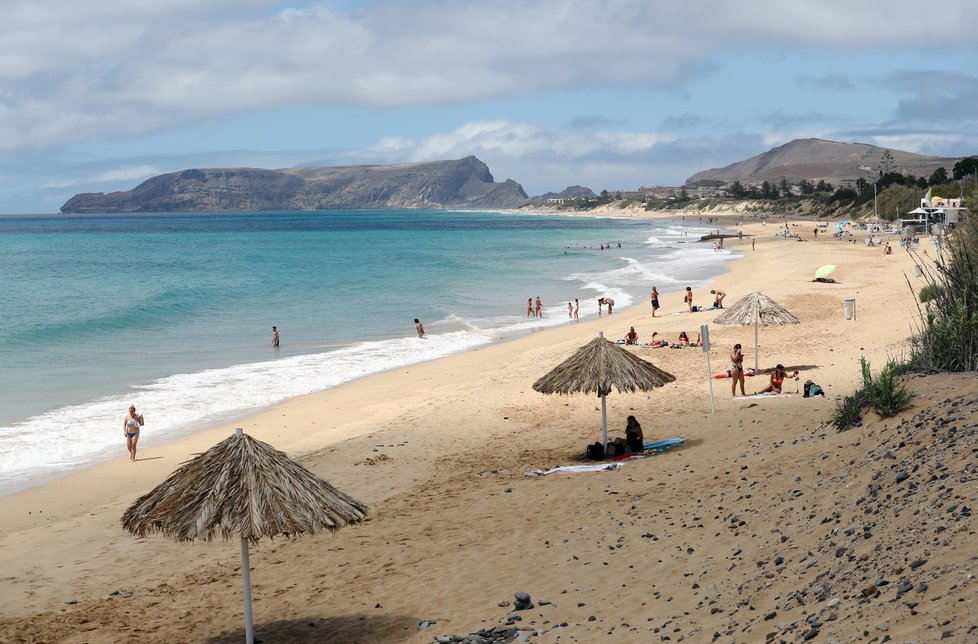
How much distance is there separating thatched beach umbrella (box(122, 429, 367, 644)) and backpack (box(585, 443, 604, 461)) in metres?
6.28

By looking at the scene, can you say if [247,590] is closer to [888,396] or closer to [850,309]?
[888,396]

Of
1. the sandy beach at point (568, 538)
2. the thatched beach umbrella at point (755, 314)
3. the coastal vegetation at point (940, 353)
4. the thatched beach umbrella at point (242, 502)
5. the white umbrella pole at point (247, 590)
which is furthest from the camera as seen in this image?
the thatched beach umbrella at point (755, 314)

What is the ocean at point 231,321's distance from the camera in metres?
20.8

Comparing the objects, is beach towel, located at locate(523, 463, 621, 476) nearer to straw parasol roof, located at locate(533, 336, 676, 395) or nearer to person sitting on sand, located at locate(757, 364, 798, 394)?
straw parasol roof, located at locate(533, 336, 676, 395)

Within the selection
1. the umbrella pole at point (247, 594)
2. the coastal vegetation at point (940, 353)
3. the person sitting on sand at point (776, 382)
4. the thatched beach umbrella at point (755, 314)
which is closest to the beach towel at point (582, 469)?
the coastal vegetation at point (940, 353)

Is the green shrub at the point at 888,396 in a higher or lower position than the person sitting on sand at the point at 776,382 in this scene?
higher

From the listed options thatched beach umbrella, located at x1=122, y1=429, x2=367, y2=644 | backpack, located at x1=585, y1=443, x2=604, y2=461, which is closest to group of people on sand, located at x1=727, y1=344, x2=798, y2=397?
backpack, located at x1=585, y1=443, x2=604, y2=461

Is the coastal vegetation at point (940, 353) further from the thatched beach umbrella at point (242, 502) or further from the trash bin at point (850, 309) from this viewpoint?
the trash bin at point (850, 309)

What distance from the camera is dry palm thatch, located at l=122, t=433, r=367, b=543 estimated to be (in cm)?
787

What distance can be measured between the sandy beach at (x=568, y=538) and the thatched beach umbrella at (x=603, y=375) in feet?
3.65

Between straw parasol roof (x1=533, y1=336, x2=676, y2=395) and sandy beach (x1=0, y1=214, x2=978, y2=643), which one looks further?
straw parasol roof (x1=533, y1=336, x2=676, y2=395)

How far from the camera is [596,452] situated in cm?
1409

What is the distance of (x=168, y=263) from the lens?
77812mm

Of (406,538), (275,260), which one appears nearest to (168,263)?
(275,260)
